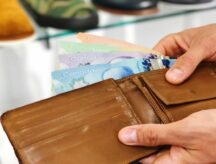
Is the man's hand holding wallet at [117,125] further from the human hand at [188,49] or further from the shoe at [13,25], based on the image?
the shoe at [13,25]

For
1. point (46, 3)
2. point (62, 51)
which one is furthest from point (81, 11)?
point (62, 51)

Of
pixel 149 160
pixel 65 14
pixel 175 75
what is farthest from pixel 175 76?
pixel 65 14

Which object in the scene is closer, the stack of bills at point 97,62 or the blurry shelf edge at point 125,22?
the stack of bills at point 97,62

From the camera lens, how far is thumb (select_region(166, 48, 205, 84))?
0.54 meters

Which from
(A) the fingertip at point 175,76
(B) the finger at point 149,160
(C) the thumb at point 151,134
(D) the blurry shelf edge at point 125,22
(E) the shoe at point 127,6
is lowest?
(D) the blurry shelf edge at point 125,22

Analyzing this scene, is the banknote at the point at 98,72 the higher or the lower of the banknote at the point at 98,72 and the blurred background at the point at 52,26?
the higher

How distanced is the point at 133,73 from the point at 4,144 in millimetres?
233

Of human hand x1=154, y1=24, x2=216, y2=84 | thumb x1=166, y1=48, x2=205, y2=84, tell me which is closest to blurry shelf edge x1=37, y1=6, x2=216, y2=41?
human hand x1=154, y1=24, x2=216, y2=84

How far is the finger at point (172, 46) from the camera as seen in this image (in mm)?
715

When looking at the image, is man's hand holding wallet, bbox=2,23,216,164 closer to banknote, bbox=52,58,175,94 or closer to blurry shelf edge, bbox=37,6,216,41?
banknote, bbox=52,58,175,94

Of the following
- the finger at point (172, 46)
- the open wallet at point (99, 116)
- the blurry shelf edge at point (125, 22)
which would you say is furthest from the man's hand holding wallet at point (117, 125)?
the blurry shelf edge at point (125, 22)

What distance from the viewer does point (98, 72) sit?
1.90 feet

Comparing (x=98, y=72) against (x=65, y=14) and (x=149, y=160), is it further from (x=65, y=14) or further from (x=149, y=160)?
(x=65, y=14)

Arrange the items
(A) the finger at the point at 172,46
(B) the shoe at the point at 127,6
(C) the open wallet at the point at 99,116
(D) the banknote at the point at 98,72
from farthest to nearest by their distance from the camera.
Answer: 1. (B) the shoe at the point at 127,6
2. (A) the finger at the point at 172,46
3. (D) the banknote at the point at 98,72
4. (C) the open wallet at the point at 99,116
